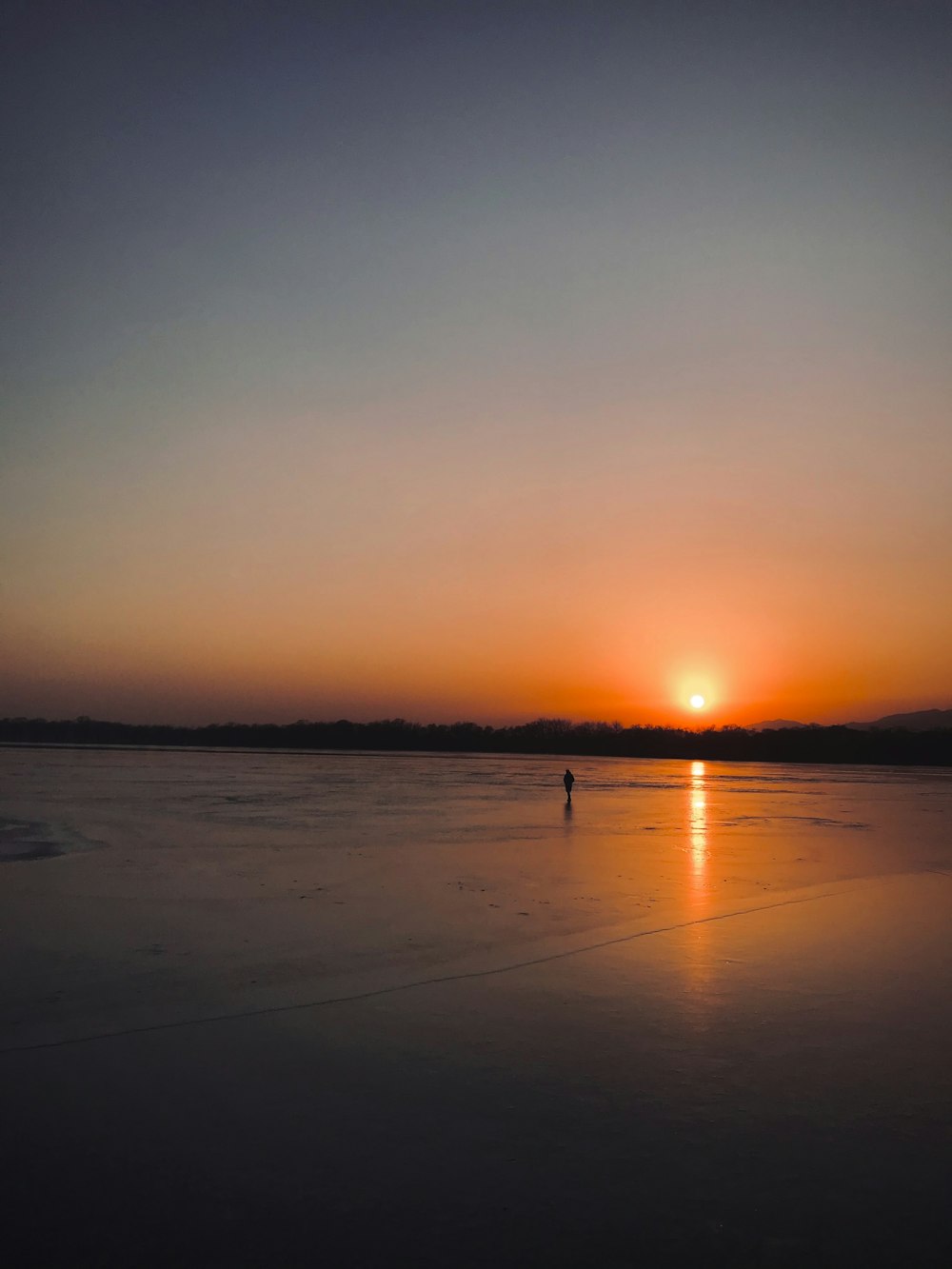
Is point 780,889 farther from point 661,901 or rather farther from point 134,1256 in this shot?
point 134,1256

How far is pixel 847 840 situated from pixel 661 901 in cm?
984

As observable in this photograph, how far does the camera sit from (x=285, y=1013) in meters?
7.36

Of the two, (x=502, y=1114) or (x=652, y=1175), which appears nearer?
(x=652, y=1175)

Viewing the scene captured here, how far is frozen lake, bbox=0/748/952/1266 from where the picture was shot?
423 cm

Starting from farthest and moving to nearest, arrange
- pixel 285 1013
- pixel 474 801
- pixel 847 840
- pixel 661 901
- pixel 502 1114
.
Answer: pixel 474 801, pixel 847 840, pixel 661 901, pixel 285 1013, pixel 502 1114

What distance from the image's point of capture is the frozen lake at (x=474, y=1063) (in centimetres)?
423

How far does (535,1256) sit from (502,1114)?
145cm

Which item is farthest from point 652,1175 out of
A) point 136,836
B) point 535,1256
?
point 136,836

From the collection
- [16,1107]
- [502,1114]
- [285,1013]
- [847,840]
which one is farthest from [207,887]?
[847,840]

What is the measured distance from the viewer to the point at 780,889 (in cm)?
1366

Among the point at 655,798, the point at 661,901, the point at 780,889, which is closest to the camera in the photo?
the point at 661,901

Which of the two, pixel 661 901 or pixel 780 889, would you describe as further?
pixel 780 889

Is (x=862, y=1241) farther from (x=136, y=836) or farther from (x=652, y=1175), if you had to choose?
(x=136, y=836)

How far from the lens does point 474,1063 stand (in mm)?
6281
